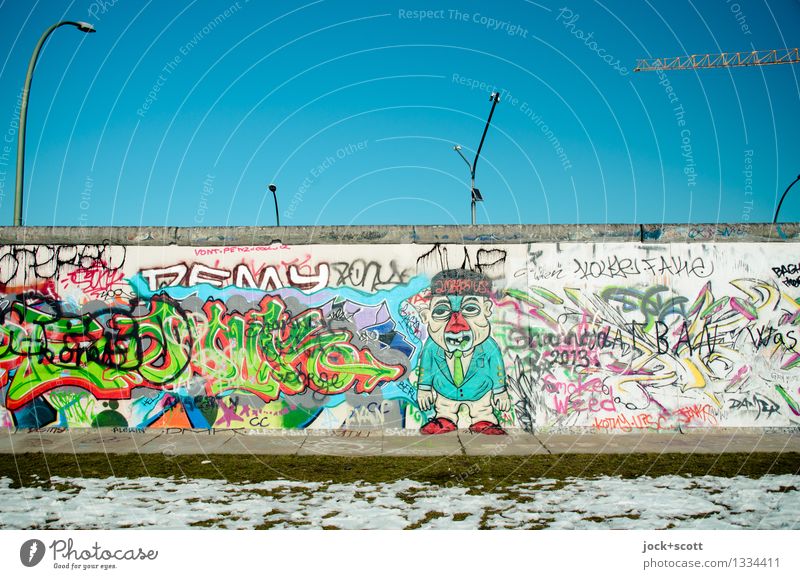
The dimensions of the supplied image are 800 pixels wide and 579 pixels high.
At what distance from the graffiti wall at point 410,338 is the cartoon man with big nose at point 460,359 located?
2 cm

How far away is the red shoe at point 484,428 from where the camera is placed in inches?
352

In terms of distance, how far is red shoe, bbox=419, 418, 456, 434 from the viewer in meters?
8.96

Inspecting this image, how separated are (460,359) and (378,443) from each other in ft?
6.48

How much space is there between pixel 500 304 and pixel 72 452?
7008mm

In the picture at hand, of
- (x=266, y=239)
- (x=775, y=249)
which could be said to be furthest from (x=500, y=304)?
(x=775, y=249)

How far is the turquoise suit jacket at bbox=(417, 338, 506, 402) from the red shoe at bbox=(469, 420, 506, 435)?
44 cm

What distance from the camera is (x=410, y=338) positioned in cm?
909

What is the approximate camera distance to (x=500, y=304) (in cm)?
913

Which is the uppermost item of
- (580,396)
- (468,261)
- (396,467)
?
(468,261)

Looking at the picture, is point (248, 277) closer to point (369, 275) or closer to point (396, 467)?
point (369, 275)

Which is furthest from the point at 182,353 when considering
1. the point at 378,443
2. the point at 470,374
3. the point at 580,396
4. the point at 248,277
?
the point at 580,396

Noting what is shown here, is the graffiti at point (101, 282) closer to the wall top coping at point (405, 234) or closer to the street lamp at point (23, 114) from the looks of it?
the wall top coping at point (405, 234)

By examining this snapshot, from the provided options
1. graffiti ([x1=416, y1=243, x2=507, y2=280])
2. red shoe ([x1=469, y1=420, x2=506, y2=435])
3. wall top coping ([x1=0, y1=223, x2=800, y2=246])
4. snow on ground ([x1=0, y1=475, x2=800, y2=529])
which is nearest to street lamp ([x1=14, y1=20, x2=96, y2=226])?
wall top coping ([x1=0, y1=223, x2=800, y2=246])

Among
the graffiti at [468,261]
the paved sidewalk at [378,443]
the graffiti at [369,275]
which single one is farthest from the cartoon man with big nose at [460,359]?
the graffiti at [369,275]
